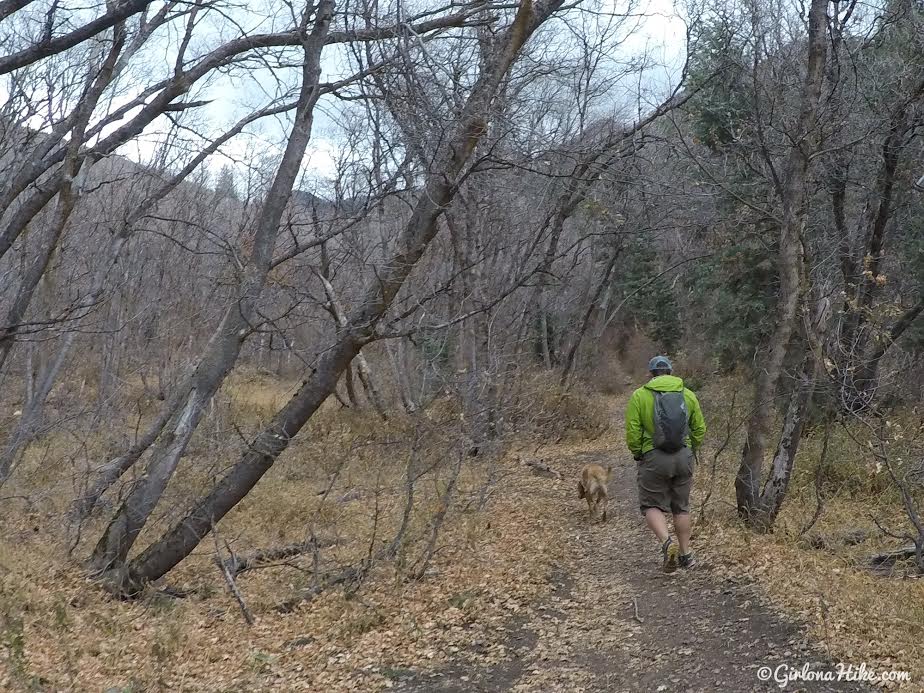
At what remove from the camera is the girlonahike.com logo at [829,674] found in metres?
4.47

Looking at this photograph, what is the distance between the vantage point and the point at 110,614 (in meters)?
6.55

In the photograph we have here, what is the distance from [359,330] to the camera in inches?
285

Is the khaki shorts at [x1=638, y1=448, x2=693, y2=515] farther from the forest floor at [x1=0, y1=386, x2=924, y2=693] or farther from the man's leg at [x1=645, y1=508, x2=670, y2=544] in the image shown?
the forest floor at [x1=0, y1=386, x2=924, y2=693]

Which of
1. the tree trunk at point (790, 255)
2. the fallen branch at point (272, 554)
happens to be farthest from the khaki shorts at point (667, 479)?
the fallen branch at point (272, 554)

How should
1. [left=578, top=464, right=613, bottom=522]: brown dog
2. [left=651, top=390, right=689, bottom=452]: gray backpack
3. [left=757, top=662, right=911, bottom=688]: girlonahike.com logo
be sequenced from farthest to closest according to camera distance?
[left=578, top=464, right=613, bottom=522]: brown dog, [left=651, top=390, right=689, bottom=452]: gray backpack, [left=757, top=662, right=911, bottom=688]: girlonahike.com logo

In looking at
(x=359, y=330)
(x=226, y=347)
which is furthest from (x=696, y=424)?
(x=226, y=347)

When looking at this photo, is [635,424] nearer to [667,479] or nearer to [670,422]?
[670,422]

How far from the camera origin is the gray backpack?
23.4 ft

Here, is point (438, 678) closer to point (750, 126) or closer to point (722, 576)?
point (722, 576)

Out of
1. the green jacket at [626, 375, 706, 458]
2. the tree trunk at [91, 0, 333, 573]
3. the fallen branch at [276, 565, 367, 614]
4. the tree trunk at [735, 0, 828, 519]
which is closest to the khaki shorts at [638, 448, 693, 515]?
the green jacket at [626, 375, 706, 458]

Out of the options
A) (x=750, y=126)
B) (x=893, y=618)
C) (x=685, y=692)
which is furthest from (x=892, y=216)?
(x=685, y=692)

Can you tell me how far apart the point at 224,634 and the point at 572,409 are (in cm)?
1172

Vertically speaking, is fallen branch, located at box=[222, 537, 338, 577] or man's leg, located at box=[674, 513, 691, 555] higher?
man's leg, located at box=[674, 513, 691, 555]

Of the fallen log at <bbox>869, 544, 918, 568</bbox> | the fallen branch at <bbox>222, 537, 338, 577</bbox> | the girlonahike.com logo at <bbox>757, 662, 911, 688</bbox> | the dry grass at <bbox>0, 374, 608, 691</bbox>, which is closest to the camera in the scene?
the girlonahike.com logo at <bbox>757, 662, 911, 688</bbox>
